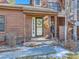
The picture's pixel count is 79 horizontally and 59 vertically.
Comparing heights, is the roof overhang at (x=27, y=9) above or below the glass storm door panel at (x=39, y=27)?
above

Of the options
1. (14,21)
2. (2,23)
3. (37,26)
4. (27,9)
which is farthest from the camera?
(37,26)

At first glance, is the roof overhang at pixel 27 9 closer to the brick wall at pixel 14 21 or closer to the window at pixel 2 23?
the brick wall at pixel 14 21

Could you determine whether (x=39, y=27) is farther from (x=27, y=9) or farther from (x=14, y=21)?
(x=14, y=21)

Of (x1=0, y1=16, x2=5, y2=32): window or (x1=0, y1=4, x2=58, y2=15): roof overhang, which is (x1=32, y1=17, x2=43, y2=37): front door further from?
(x1=0, y1=16, x2=5, y2=32): window

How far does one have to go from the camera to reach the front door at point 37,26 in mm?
24062

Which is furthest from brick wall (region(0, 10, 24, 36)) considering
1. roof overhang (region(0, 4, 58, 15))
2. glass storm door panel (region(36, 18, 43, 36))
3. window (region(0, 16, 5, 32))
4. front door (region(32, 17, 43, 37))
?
glass storm door panel (region(36, 18, 43, 36))

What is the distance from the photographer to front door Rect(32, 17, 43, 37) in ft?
78.9

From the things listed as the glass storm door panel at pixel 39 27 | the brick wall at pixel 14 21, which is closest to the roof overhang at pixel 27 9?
the brick wall at pixel 14 21

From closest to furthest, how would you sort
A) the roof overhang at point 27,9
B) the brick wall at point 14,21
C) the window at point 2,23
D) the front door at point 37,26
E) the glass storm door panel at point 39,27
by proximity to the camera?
the roof overhang at point 27,9, the window at point 2,23, the brick wall at point 14,21, the front door at point 37,26, the glass storm door panel at point 39,27

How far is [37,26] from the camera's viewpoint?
24.7 meters

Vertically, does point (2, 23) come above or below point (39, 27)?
above

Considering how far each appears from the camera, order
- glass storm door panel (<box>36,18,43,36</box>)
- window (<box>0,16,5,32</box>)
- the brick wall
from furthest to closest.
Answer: glass storm door panel (<box>36,18,43,36</box>) < the brick wall < window (<box>0,16,5,32</box>)

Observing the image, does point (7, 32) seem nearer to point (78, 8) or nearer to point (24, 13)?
point (24, 13)

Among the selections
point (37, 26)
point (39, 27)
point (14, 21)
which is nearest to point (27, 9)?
point (14, 21)
